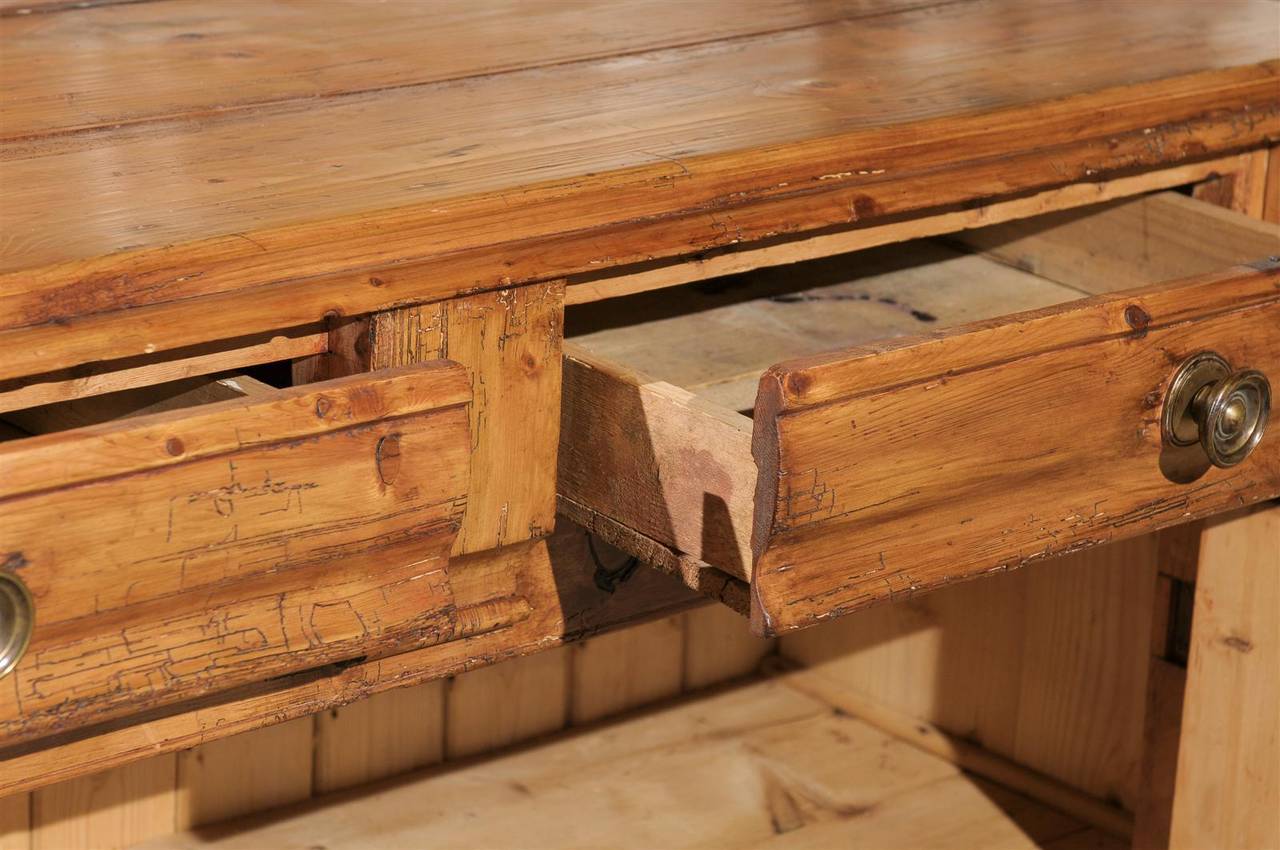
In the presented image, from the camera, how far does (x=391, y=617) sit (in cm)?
70

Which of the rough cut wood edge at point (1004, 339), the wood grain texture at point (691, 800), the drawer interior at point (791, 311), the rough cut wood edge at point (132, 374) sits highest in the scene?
the rough cut wood edge at point (1004, 339)

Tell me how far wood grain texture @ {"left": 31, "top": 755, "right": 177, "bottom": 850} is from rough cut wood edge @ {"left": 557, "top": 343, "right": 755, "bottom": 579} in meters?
0.63

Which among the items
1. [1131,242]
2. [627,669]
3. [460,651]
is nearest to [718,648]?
[627,669]

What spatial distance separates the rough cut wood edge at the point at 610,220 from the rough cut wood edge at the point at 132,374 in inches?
0.8

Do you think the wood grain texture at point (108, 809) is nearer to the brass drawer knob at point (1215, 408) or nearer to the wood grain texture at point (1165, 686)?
the wood grain texture at point (1165, 686)

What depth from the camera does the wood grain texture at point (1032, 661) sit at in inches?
55.4

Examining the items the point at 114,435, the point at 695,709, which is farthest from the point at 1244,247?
the point at 695,709

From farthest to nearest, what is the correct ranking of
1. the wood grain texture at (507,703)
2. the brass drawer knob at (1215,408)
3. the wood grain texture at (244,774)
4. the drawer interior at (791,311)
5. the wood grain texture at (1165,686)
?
the wood grain texture at (507,703)
the wood grain texture at (244,774)
the wood grain texture at (1165,686)
the drawer interior at (791,311)
the brass drawer knob at (1215,408)

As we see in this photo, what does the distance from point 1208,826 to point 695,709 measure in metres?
0.58

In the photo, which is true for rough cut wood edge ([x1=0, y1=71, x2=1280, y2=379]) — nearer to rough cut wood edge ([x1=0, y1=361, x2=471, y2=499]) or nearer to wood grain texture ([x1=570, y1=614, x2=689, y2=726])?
rough cut wood edge ([x1=0, y1=361, x2=471, y2=499])

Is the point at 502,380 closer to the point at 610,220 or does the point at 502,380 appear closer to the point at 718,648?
the point at 610,220

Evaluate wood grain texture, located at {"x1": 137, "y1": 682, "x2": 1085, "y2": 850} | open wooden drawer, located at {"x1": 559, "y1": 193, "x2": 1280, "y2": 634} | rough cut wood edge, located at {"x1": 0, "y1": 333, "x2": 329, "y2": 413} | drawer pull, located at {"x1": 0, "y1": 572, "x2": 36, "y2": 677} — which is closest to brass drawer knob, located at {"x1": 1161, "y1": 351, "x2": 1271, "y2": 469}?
open wooden drawer, located at {"x1": 559, "y1": 193, "x2": 1280, "y2": 634}

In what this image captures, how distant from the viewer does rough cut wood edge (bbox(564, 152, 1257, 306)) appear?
831 millimetres

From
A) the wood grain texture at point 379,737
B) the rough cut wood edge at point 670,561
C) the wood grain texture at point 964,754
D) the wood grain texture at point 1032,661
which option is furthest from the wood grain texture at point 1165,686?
→ the wood grain texture at point 379,737
